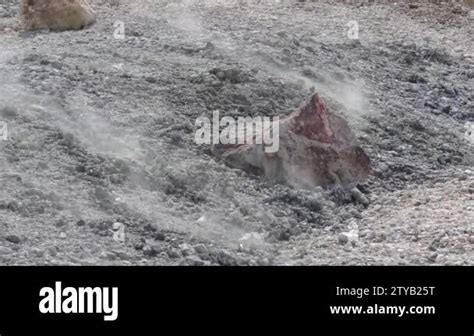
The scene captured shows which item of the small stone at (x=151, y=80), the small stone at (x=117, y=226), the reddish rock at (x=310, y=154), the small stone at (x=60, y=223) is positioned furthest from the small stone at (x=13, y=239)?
the small stone at (x=151, y=80)

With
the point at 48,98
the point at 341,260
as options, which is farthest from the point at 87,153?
the point at 341,260

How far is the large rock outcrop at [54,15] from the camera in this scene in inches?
254

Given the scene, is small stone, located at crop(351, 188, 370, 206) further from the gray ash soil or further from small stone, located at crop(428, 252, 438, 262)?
small stone, located at crop(428, 252, 438, 262)

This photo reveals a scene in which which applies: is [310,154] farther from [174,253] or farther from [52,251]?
[52,251]

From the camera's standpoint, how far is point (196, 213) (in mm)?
4270

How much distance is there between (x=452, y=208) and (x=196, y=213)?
1.29m

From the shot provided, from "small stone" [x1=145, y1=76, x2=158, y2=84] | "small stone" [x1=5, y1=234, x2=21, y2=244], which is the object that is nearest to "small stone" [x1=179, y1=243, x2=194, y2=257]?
"small stone" [x1=5, y1=234, x2=21, y2=244]

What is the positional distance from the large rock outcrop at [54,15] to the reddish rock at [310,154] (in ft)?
7.08

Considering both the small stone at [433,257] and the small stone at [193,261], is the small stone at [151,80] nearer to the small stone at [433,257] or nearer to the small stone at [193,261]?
the small stone at [193,261]

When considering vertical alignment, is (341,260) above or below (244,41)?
below

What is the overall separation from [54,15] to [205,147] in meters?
2.13

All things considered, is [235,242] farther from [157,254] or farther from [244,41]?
[244,41]
